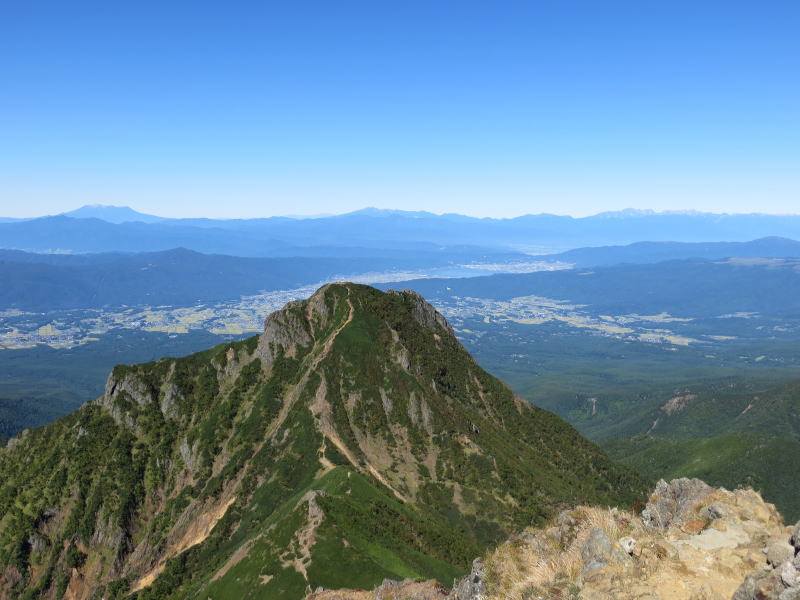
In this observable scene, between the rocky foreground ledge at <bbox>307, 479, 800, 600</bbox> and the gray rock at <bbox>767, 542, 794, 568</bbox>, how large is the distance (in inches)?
1.5

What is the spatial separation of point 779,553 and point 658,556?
5256mm

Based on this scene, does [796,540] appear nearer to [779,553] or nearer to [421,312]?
[779,553]

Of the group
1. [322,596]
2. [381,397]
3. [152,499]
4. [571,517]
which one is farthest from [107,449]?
[571,517]

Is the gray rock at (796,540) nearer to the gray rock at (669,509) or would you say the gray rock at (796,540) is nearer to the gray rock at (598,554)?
the gray rock at (598,554)

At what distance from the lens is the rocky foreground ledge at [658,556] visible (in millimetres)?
23062

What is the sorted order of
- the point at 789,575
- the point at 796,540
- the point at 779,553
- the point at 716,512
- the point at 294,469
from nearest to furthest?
the point at 789,575 → the point at 796,540 → the point at 779,553 → the point at 716,512 → the point at 294,469

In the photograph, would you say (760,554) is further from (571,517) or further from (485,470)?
(485,470)

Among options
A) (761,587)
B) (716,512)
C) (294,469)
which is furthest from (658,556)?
(294,469)

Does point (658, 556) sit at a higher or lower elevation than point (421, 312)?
higher

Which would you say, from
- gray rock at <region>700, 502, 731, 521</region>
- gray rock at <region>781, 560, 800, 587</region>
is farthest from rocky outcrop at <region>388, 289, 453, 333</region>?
gray rock at <region>781, 560, 800, 587</region>

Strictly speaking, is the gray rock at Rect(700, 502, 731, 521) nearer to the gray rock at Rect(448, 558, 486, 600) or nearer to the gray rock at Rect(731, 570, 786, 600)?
the gray rock at Rect(731, 570, 786, 600)

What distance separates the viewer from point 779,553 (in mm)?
22641

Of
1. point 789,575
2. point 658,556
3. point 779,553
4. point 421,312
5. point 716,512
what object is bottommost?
point 421,312

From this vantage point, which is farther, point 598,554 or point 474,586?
point 474,586
